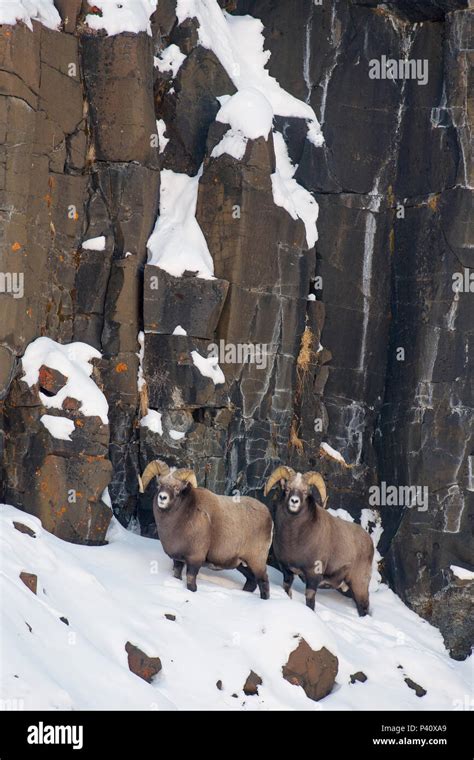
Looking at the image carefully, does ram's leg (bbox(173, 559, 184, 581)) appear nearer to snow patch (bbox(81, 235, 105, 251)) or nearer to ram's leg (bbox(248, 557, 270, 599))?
ram's leg (bbox(248, 557, 270, 599))

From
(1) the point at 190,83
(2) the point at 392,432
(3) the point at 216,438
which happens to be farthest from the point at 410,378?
(1) the point at 190,83

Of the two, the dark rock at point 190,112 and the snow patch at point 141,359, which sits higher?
the dark rock at point 190,112

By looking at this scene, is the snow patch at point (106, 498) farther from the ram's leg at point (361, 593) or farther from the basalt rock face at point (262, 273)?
the ram's leg at point (361, 593)

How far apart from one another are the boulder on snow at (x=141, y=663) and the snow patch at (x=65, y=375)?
14.4 feet

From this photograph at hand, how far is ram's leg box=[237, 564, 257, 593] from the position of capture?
20.7 metres

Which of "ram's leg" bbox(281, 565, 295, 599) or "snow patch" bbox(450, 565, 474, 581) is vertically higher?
"ram's leg" bbox(281, 565, 295, 599)

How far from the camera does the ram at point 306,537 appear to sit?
21188 millimetres

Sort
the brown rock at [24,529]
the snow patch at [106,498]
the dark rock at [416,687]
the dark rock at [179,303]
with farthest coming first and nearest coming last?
the dark rock at [179,303] → the dark rock at [416,687] → the snow patch at [106,498] → the brown rock at [24,529]

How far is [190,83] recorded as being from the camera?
23859 mm

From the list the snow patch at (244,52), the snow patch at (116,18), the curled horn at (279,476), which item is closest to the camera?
the curled horn at (279,476)

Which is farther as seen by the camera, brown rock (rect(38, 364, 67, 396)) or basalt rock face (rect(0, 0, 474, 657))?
basalt rock face (rect(0, 0, 474, 657))

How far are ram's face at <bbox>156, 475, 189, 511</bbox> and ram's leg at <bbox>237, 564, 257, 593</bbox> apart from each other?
1705 mm

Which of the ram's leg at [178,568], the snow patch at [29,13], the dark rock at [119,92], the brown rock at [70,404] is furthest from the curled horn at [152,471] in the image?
the snow patch at [29,13]

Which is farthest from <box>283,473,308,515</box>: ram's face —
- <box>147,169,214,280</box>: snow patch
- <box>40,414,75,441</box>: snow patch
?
<box>147,169,214,280</box>: snow patch
